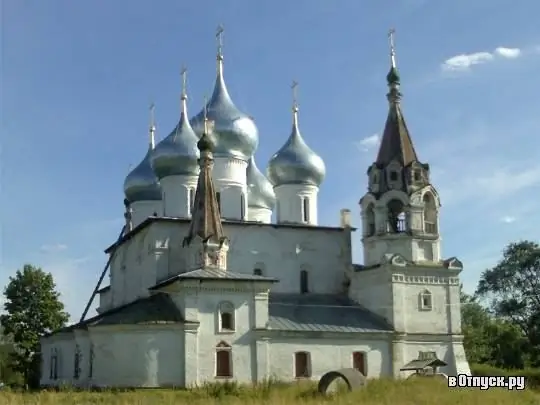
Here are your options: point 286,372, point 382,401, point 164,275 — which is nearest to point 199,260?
point 164,275

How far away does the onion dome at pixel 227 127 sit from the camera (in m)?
36.8

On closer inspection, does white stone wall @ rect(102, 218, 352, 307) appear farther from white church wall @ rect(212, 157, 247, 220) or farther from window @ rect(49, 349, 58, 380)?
window @ rect(49, 349, 58, 380)

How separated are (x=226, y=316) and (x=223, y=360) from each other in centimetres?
161

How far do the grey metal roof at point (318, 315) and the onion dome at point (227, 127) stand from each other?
6858 millimetres

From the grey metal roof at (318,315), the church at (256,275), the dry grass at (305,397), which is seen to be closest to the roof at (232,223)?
the church at (256,275)

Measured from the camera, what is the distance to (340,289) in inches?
1433

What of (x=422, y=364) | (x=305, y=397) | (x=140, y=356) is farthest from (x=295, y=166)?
(x=305, y=397)

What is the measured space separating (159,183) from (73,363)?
30.2 ft

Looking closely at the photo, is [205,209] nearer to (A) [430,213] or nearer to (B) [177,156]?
(B) [177,156]

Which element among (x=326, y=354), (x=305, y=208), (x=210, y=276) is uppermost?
(x=305, y=208)

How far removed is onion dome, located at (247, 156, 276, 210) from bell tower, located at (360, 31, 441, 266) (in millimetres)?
5707

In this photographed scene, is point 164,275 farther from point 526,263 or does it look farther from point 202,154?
point 526,263

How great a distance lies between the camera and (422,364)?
32.3 m

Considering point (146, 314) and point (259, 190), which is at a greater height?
point (259, 190)
